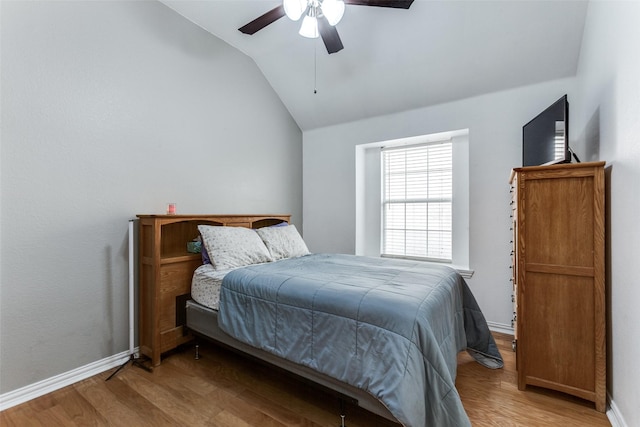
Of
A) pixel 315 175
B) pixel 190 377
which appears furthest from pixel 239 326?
pixel 315 175

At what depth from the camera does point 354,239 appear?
12.7 ft

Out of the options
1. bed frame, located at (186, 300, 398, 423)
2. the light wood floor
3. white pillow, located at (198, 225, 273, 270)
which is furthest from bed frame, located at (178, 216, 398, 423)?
white pillow, located at (198, 225, 273, 270)

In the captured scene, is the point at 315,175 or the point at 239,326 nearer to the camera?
the point at 239,326

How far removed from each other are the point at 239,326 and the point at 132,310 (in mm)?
934

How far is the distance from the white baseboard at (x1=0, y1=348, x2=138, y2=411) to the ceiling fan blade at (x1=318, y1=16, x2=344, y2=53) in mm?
2920

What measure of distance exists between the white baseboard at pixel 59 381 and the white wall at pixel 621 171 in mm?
3221

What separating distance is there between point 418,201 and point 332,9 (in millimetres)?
2495

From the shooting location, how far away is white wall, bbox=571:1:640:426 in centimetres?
139

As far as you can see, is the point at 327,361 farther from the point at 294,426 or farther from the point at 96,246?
the point at 96,246

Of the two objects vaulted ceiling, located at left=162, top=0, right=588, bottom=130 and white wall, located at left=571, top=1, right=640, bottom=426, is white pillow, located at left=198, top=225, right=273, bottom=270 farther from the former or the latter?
white wall, located at left=571, top=1, right=640, bottom=426

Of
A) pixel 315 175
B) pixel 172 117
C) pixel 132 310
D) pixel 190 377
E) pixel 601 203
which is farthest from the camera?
pixel 315 175

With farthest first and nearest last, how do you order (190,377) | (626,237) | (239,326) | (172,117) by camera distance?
(172,117) → (190,377) → (239,326) → (626,237)

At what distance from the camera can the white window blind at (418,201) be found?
3514mm

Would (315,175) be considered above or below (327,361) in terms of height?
above
